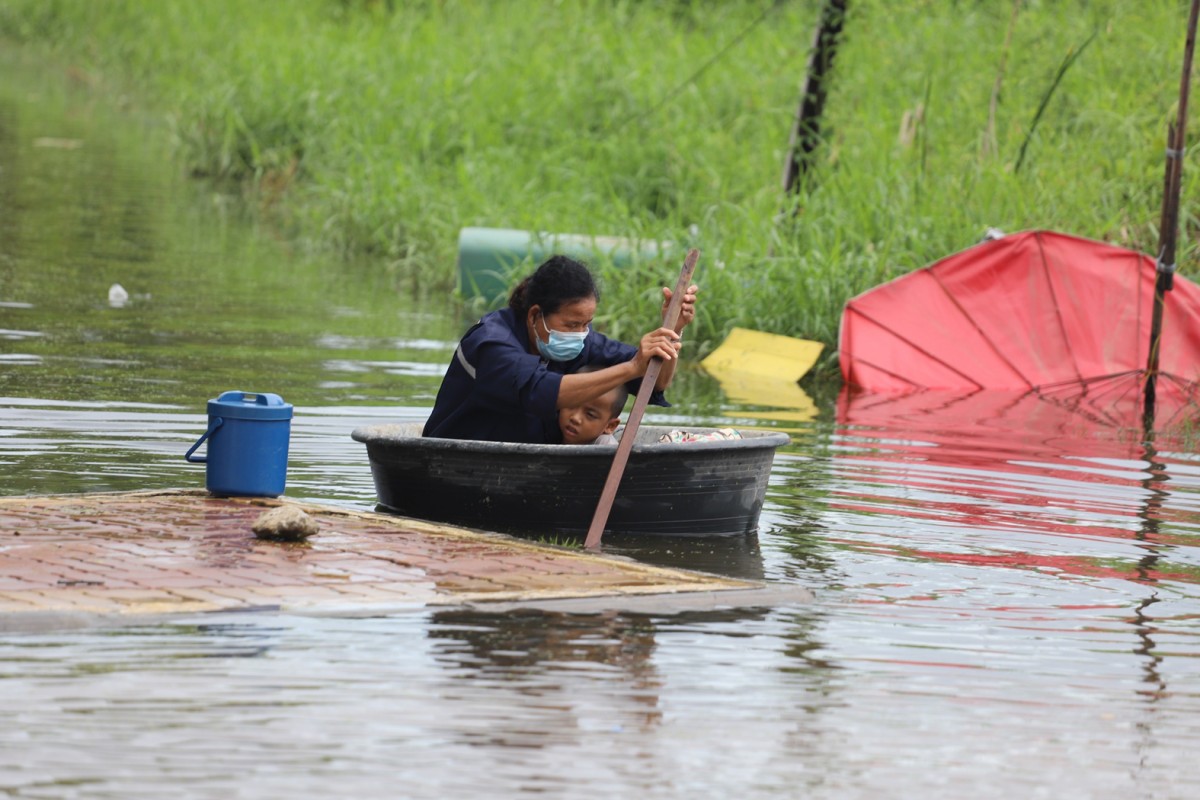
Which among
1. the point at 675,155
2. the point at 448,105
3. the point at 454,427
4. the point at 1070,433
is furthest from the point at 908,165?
the point at 454,427

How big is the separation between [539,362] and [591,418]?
399mm

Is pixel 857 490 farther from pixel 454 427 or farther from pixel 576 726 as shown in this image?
pixel 576 726

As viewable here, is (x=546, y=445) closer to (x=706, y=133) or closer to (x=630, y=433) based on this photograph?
(x=630, y=433)

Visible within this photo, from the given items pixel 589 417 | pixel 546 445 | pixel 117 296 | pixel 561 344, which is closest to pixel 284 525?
pixel 546 445

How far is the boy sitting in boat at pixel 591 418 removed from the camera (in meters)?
7.26

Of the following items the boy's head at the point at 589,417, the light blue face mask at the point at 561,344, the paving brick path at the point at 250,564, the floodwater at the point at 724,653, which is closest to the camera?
the floodwater at the point at 724,653

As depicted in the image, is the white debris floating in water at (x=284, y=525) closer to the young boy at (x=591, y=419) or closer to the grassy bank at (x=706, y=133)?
the young boy at (x=591, y=419)

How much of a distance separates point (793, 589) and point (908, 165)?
8.70m

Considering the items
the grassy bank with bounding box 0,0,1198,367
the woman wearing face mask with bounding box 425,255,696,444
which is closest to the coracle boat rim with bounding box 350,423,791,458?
the woman wearing face mask with bounding box 425,255,696,444

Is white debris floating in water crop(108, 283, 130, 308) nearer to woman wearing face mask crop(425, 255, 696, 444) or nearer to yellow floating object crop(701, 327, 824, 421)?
yellow floating object crop(701, 327, 824, 421)

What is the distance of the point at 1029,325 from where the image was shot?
11.7m

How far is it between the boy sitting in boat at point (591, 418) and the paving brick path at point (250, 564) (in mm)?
802

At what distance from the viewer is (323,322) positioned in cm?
1316

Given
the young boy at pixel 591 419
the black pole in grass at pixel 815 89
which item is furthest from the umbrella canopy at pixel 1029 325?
the young boy at pixel 591 419
